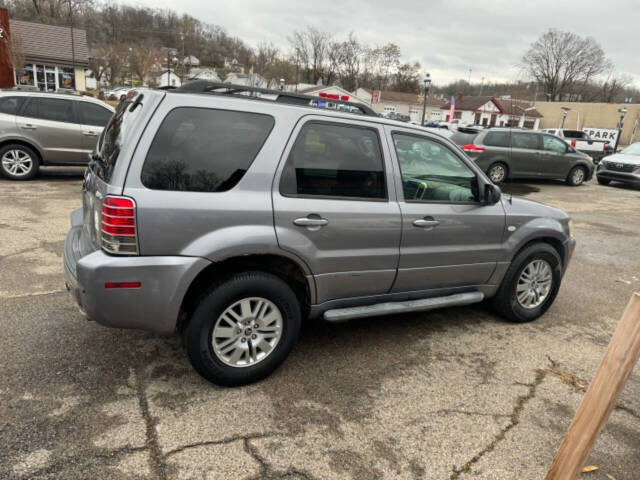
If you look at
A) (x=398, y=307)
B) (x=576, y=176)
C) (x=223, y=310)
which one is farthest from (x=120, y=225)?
(x=576, y=176)

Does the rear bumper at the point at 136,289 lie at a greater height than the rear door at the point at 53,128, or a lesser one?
lesser

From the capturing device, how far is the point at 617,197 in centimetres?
1352

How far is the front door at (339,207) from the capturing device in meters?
2.96

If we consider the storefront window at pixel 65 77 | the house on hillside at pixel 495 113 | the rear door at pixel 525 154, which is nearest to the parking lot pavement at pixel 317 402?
the rear door at pixel 525 154

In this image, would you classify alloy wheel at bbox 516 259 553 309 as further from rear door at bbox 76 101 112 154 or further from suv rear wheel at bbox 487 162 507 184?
suv rear wheel at bbox 487 162 507 184

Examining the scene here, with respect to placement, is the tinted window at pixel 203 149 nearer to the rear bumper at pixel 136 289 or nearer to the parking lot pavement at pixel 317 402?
the rear bumper at pixel 136 289

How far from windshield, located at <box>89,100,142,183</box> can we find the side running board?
5.67 feet

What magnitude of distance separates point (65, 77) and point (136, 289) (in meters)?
40.7

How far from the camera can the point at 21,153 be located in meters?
8.75

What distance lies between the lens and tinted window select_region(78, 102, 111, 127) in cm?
895

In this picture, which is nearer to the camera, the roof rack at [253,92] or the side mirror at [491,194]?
the roof rack at [253,92]

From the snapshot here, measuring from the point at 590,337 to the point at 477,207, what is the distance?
66.5 inches

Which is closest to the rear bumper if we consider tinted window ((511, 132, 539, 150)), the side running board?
the side running board

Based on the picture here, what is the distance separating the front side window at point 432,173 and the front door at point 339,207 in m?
0.19
